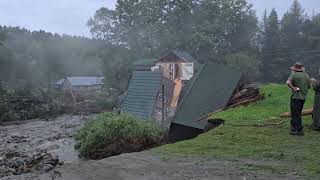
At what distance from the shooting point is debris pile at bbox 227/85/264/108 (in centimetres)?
1443

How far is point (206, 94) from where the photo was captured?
14.5 metres

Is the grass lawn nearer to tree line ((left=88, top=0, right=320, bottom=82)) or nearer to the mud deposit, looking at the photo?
the mud deposit

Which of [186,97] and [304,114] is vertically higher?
[186,97]

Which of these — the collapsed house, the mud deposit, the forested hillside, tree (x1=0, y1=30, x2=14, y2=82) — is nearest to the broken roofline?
the forested hillside

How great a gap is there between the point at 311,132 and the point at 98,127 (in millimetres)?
5143

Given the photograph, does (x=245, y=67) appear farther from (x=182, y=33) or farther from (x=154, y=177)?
(x=154, y=177)

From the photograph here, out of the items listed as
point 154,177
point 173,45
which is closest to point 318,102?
point 154,177

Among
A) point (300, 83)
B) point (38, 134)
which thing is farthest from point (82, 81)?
point (300, 83)

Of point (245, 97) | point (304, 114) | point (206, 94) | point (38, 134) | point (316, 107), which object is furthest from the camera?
point (38, 134)

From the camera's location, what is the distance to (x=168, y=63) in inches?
1966

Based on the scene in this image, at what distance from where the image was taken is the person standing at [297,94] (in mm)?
8969

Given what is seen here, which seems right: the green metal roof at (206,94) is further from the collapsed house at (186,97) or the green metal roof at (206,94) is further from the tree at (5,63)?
the tree at (5,63)

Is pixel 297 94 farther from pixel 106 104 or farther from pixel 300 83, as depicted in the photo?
pixel 106 104

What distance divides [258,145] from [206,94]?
607 centimetres
